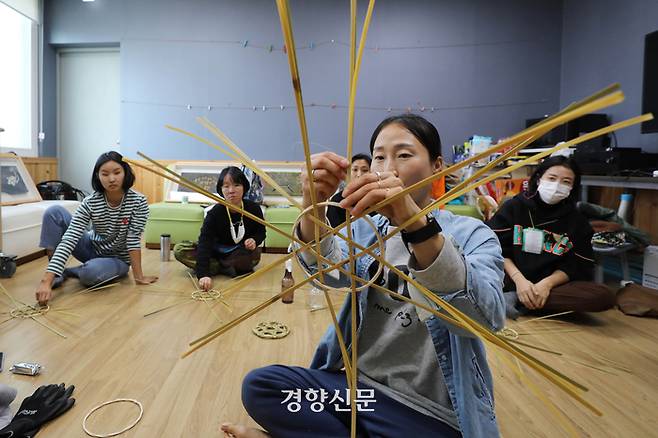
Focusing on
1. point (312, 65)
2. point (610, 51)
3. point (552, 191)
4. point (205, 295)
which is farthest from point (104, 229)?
point (610, 51)

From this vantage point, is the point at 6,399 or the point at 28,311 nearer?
the point at 6,399

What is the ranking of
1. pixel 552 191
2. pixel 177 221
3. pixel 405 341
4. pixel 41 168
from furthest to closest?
pixel 41 168
pixel 177 221
pixel 552 191
pixel 405 341

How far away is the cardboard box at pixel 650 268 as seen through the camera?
8.58 feet

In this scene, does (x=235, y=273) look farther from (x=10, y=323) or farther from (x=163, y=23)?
(x=163, y=23)

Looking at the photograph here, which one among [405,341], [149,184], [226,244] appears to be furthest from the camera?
[149,184]

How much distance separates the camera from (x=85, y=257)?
262 cm

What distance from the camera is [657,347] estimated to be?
75.0 inches

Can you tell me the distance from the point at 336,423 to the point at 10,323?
1.69 m

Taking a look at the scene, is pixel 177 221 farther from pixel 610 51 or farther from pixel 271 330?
pixel 610 51

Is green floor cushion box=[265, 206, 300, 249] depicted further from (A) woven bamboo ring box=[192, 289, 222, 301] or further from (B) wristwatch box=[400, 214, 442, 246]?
(B) wristwatch box=[400, 214, 442, 246]

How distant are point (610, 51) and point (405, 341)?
170 inches

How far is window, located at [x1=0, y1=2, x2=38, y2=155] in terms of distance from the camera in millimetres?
4234

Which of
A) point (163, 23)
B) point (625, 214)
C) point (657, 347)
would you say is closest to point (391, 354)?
point (657, 347)

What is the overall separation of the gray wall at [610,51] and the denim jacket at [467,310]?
10.9 feet
